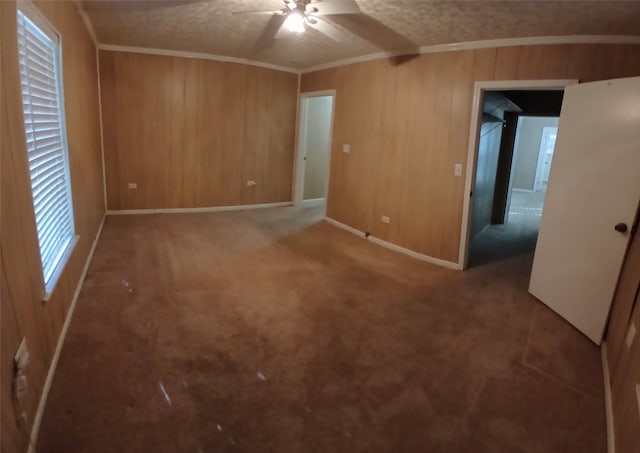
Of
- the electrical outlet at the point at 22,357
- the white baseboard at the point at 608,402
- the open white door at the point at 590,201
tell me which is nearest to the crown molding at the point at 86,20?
the electrical outlet at the point at 22,357

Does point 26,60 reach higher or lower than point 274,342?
higher

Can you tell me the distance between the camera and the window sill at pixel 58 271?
2088mm

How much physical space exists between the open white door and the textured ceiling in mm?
518

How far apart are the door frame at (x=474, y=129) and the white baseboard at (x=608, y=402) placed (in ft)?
5.25

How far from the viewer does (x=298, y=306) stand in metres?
3.07

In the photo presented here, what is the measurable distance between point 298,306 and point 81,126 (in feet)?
8.44

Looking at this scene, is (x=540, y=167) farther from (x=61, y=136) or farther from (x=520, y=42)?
(x=61, y=136)

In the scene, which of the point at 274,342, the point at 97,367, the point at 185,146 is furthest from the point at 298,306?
the point at 185,146

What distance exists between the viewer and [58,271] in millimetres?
2361

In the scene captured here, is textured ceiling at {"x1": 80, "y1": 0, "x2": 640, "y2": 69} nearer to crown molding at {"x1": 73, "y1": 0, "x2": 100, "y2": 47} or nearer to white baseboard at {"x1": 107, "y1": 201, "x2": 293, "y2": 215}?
crown molding at {"x1": 73, "y1": 0, "x2": 100, "y2": 47}

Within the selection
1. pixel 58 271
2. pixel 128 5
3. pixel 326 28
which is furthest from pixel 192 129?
pixel 58 271

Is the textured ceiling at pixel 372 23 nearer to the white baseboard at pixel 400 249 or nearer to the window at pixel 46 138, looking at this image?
the window at pixel 46 138

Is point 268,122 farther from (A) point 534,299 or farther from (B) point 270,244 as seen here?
(A) point 534,299

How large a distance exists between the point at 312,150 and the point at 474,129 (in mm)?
3491
